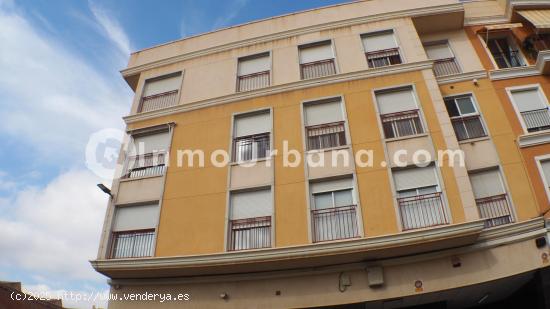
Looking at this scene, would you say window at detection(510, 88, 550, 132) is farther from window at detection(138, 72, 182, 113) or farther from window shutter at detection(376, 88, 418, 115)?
window at detection(138, 72, 182, 113)

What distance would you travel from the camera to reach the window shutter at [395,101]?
10.9 metres

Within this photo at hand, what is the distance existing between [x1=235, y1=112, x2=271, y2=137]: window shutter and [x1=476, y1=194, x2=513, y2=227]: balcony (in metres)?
6.64

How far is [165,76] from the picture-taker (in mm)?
14133

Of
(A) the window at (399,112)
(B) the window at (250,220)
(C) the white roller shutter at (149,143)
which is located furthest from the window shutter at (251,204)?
(A) the window at (399,112)

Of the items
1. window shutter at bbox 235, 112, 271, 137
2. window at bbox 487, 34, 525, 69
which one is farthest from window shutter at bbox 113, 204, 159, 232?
window at bbox 487, 34, 525, 69

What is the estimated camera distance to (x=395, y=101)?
36.4 feet

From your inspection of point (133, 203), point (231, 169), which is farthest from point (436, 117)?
point (133, 203)

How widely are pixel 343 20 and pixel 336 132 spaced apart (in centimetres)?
512

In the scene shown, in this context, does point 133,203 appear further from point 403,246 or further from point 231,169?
point 403,246

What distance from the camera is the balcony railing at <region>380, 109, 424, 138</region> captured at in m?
10.5

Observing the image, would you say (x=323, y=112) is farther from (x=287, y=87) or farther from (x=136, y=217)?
(x=136, y=217)

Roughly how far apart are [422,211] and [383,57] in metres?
5.95

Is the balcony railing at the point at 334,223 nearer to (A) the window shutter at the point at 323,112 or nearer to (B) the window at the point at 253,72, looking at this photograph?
(A) the window shutter at the point at 323,112

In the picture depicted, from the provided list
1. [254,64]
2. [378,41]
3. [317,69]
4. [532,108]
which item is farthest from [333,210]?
[532,108]
